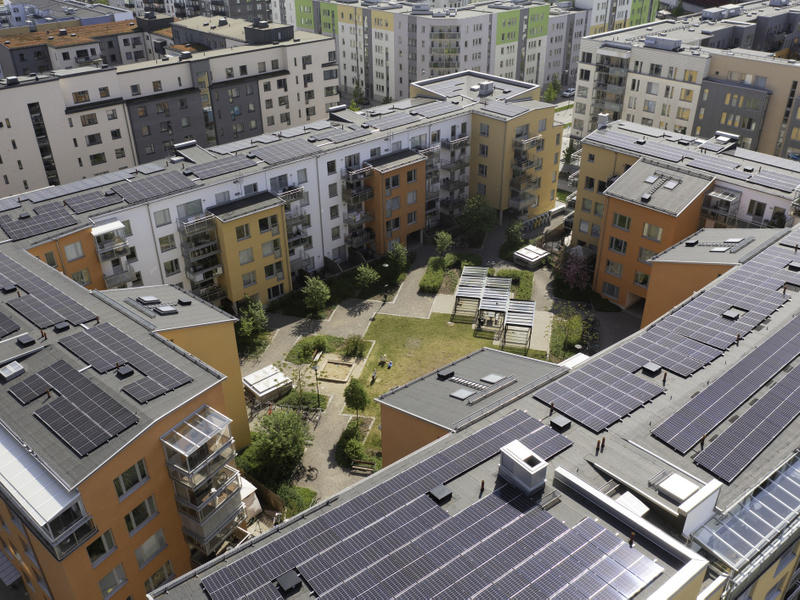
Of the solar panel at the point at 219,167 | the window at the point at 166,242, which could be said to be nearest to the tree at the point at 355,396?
the window at the point at 166,242

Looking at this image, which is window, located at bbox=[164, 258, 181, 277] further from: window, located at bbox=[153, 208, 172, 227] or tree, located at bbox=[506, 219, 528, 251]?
tree, located at bbox=[506, 219, 528, 251]

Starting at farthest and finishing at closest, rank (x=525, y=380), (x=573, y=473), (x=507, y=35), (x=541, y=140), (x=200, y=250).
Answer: (x=507, y=35)
(x=541, y=140)
(x=200, y=250)
(x=525, y=380)
(x=573, y=473)

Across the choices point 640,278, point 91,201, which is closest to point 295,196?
point 91,201

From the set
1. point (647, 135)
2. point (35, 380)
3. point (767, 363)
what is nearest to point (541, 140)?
point (647, 135)

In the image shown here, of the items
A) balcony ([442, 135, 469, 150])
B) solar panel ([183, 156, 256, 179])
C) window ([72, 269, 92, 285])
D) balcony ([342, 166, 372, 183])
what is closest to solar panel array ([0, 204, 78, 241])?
window ([72, 269, 92, 285])

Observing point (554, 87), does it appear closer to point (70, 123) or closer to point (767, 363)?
point (70, 123)

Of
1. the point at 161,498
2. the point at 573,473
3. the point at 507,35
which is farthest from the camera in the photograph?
the point at 507,35
